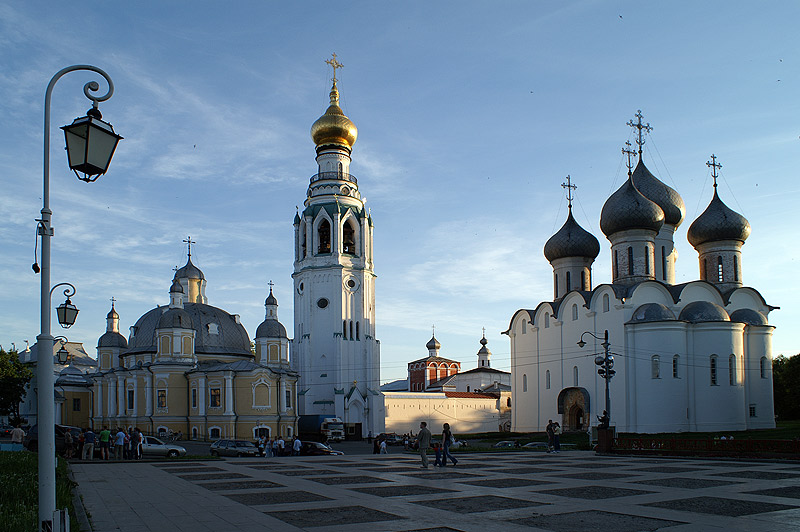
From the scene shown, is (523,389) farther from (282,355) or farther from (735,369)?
(282,355)

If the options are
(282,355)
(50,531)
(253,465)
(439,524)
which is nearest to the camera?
(50,531)

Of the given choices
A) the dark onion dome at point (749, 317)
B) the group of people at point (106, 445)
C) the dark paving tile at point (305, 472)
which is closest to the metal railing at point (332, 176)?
the dark onion dome at point (749, 317)

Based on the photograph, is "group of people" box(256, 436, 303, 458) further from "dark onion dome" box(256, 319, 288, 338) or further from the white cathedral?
"dark onion dome" box(256, 319, 288, 338)

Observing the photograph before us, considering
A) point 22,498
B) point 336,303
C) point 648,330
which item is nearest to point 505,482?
point 22,498

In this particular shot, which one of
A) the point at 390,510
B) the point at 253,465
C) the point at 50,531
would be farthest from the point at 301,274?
the point at 50,531

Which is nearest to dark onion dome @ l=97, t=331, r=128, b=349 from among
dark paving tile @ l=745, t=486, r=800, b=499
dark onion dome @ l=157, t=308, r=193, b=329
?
dark onion dome @ l=157, t=308, r=193, b=329

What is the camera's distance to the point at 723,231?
148 feet

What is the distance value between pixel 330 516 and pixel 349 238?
5275 centimetres

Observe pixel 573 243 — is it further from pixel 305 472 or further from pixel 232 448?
pixel 305 472

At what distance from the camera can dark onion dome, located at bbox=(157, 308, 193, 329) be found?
52.8 meters

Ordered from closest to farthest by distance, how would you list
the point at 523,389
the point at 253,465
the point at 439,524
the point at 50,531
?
the point at 50,531 < the point at 439,524 < the point at 253,465 < the point at 523,389

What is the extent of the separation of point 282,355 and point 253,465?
124ft

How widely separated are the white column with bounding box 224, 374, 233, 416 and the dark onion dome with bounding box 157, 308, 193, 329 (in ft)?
19.4

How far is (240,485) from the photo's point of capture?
14.9 metres
